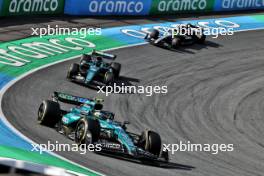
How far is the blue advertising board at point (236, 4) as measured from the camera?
1517 inches

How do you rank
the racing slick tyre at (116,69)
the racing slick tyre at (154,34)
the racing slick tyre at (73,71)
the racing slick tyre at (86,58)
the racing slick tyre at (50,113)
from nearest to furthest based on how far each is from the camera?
the racing slick tyre at (50,113) → the racing slick tyre at (73,71) → the racing slick tyre at (86,58) → the racing slick tyre at (116,69) → the racing slick tyre at (154,34)

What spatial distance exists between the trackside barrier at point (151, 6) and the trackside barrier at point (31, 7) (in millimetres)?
575

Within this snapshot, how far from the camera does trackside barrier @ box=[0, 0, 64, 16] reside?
30453 millimetres

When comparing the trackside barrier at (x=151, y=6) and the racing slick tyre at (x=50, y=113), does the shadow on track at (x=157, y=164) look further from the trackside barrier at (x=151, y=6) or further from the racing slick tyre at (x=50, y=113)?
the trackside barrier at (x=151, y=6)

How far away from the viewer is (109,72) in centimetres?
2281

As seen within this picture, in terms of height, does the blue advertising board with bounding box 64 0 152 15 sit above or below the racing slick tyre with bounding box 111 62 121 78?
above

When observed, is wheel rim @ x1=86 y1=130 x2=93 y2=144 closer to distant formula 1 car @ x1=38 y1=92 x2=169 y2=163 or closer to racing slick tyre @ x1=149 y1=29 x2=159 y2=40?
distant formula 1 car @ x1=38 y1=92 x2=169 y2=163

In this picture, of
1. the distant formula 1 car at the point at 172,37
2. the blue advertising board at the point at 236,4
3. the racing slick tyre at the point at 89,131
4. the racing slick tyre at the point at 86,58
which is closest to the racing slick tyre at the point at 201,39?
the distant formula 1 car at the point at 172,37

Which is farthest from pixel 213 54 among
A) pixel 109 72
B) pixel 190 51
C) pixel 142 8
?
pixel 109 72

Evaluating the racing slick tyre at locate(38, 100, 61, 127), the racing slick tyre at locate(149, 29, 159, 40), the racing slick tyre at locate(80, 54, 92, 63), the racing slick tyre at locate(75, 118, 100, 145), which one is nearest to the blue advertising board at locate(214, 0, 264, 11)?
the racing slick tyre at locate(149, 29, 159, 40)

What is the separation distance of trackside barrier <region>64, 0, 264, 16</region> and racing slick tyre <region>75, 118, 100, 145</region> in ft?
58.7

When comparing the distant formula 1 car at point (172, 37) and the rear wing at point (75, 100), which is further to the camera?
the distant formula 1 car at point (172, 37)

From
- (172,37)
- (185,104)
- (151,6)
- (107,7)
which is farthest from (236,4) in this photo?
(185,104)

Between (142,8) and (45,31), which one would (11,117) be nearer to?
(45,31)
